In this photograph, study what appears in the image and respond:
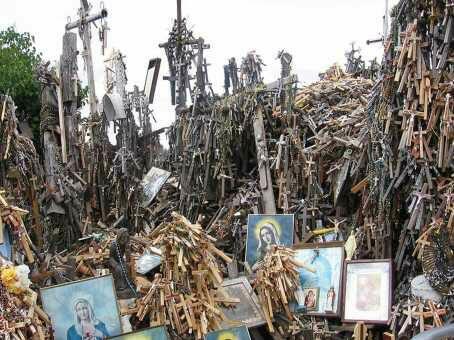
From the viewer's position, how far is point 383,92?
8.03 m

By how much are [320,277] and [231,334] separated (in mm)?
1571

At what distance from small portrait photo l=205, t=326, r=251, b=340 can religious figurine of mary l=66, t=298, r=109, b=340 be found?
1156 mm

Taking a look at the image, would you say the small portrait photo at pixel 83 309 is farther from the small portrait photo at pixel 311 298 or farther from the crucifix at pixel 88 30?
the crucifix at pixel 88 30

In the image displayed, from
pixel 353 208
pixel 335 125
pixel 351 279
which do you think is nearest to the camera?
pixel 351 279

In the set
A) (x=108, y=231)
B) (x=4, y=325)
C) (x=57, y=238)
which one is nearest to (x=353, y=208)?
(x=108, y=231)

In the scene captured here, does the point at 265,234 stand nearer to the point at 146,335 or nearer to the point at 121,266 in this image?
the point at 121,266

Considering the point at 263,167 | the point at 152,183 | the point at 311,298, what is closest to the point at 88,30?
the point at 152,183

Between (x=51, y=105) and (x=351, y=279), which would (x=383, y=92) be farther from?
(x=51, y=105)

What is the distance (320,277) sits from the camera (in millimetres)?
8031

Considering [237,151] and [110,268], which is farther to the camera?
[237,151]

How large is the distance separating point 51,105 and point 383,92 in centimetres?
453

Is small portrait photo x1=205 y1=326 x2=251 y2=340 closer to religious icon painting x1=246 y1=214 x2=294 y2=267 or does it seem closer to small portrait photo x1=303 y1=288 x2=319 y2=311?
small portrait photo x1=303 y1=288 x2=319 y2=311

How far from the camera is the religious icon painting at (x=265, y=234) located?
9.02 meters

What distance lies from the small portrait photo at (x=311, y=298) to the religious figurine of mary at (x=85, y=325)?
248 cm
